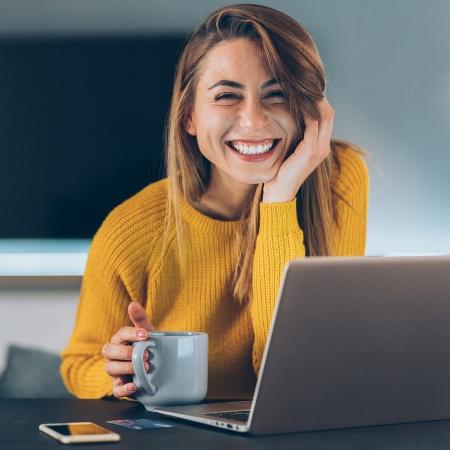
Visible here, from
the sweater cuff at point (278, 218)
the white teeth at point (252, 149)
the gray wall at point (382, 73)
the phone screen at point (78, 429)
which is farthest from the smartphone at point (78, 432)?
the gray wall at point (382, 73)

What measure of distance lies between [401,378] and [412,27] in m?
1.54

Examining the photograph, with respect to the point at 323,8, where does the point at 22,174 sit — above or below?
below

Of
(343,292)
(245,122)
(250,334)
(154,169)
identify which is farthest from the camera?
(154,169)

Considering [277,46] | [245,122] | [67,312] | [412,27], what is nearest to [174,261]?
[245,122]

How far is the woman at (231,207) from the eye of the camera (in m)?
1.68

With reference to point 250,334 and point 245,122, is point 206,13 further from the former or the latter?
point 250,334

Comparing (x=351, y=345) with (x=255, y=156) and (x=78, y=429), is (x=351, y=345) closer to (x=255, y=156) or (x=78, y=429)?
(x=78, y=429)

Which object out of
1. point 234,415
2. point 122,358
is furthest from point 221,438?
point 122,358

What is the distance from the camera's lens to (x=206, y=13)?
231cm

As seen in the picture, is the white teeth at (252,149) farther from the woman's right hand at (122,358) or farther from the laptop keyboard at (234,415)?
the laptop keyboard at (234,415)

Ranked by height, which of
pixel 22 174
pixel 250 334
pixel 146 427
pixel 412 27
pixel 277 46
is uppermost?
pixel 412 27

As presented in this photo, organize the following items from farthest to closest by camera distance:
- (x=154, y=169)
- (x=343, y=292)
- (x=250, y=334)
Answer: (x=154, y=169)
(x=250, y=334)
(x=343, y=292)

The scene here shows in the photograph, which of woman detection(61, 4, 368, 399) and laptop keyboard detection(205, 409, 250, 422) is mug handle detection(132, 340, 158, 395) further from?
woman detection(61, 4, 368, 399)

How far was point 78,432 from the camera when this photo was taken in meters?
0.92
